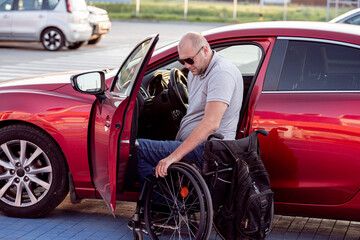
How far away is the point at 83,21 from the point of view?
70.1ft

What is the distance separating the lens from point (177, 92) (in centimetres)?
552

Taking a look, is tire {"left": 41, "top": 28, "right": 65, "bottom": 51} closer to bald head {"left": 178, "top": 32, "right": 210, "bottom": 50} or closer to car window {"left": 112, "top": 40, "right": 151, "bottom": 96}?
car window {"left": 112, "top": 40, "right": 151, "bottom": 96}

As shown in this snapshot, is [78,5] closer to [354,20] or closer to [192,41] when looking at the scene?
[354,20]

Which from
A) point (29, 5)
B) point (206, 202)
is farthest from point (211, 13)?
point (206, 202)

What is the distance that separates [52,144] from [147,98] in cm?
85

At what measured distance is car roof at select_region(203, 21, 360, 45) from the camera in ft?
16.1

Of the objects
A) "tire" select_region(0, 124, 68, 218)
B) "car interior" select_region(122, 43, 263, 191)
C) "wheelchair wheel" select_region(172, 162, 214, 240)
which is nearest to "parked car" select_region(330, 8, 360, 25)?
"car interior" select_region(122, 43, 263, 191)

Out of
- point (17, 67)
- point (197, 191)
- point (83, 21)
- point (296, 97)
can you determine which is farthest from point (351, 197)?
point (83, 21)

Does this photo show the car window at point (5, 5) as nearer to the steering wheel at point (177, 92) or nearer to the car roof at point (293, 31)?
the steering wheel at point (177, 92)

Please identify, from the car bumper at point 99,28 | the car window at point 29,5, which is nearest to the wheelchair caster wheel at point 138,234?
the car window at point 29,5

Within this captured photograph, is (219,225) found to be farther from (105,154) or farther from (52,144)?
(52,144)

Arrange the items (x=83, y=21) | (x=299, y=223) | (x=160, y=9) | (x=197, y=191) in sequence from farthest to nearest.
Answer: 1. (x=160, y=9)
2. (x=83, y=21)
3. (x=299, y=223)
4. (x=197, y=191)

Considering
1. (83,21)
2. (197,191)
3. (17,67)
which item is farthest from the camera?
(83,21)

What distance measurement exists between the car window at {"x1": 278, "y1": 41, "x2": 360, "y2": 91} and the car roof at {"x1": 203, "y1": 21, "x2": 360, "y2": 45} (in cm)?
6
